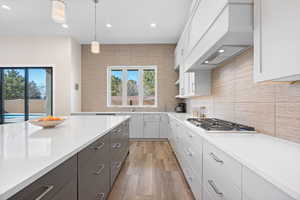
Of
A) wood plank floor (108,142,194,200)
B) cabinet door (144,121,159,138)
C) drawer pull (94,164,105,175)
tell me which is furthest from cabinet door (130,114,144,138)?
drawer pull (94,164,105,175)

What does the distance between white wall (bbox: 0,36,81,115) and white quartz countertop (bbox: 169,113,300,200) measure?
467 cm

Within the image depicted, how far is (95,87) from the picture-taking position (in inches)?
217

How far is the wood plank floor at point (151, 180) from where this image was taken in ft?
6.71

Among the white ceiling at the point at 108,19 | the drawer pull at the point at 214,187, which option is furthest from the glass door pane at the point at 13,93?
the drawer pull at the point at 214,187

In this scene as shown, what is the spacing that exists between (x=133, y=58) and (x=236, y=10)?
441 centimetres

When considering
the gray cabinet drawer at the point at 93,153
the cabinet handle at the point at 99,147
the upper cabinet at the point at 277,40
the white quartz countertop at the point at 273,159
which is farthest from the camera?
the cabinet handle at the point at 99,147

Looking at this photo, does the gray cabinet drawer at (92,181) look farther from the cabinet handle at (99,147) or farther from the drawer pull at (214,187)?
the drawer pull at (214,187)

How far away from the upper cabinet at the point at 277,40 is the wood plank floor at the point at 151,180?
165 centimetres

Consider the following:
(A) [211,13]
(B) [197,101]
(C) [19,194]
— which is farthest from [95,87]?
(C) [19,194]

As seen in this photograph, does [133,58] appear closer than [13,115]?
No

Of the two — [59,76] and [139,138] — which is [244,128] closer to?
[139,138]

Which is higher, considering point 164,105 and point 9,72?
point 9,72

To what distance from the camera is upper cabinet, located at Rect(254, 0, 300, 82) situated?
84cm

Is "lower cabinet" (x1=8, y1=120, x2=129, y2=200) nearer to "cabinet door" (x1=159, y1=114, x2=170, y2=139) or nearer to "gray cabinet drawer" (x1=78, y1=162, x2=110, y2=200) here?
"gray cabinet drawer" (x1=78, y1=162, x2=110, y2=200)
